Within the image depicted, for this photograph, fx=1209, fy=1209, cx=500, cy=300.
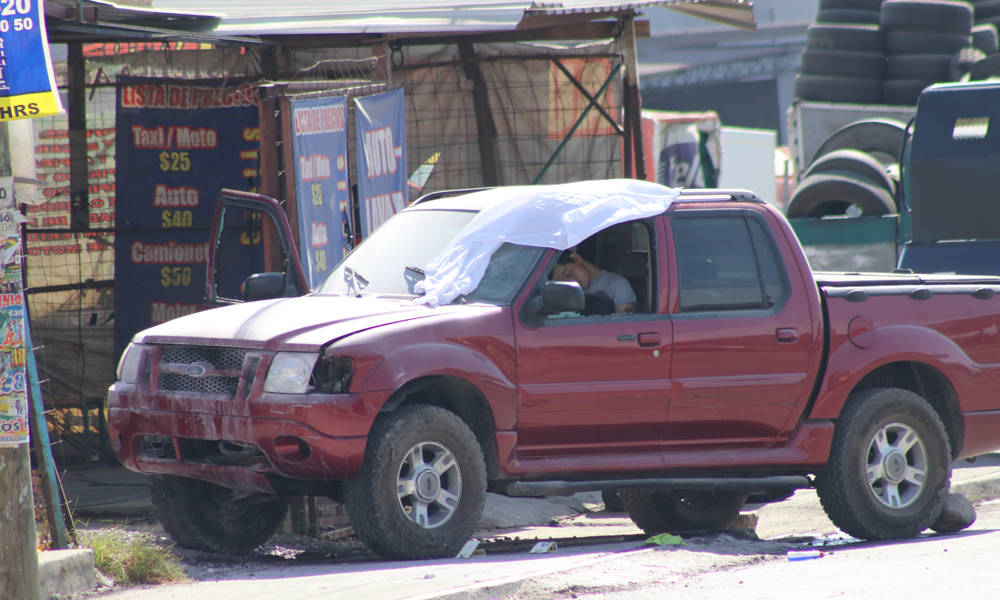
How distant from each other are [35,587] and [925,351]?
5.04 metres

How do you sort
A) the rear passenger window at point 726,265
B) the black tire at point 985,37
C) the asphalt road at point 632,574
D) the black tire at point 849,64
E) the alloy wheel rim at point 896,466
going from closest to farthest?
1. the asphalt road at point 632,574
2. the rear passenger window at point 726,265
3. the alloy wheel rim at point 896,466
4. the black tire at point 849,64
5. the black tire at point 985,37

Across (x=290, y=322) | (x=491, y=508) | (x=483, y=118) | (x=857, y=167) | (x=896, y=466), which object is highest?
(x=483, y=118)

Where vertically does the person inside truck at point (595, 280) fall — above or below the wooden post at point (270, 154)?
below

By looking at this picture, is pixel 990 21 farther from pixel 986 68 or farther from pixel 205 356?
pixel 205 356

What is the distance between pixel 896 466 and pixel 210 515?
3992 millimetres

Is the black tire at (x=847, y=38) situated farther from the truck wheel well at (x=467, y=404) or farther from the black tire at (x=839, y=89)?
the truck wheel well at (x=467, y=404)

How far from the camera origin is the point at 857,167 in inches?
564

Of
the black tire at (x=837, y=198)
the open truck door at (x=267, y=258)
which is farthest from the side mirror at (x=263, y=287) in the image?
the black tire at (x=837, y=198)

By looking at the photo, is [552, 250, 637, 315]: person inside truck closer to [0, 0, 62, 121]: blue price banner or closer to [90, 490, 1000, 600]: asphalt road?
[90, 490, 1000, 600]: asphalt road

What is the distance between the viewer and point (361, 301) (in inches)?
250

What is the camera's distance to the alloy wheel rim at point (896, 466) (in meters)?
7.18

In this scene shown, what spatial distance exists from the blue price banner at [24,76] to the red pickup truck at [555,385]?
1701 millimetres

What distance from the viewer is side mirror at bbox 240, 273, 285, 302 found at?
6922 millimetres

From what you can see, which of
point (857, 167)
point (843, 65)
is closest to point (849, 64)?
point (843, 65)
